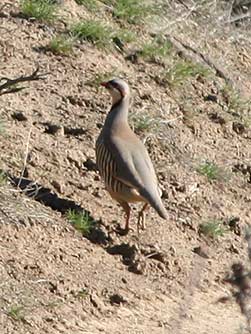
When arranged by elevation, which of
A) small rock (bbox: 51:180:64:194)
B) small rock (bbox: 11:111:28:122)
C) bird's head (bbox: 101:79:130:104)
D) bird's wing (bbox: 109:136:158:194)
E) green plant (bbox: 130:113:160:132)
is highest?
bird's head (bbox: 101:79:130:104)

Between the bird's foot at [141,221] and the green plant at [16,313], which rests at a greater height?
the green plant at [16,313]

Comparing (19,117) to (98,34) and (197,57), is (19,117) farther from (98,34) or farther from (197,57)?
(197,57)

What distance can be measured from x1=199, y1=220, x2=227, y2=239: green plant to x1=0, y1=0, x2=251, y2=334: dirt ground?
0.15 feet

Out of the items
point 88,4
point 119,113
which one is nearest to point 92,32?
point 88,4

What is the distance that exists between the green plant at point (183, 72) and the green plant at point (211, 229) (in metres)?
1.88

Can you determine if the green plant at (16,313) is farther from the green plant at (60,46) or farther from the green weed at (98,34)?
the green weed at (98,34)

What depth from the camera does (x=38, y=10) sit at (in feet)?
33.5

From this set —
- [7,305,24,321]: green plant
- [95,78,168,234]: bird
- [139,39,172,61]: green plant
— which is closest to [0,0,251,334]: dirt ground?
[7,305,24,321]: green plant

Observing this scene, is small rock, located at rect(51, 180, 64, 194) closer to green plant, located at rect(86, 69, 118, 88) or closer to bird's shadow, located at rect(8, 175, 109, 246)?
bird's shadow, located at rect(8, 175, 109, 246)

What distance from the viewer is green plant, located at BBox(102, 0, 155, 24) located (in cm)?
1114

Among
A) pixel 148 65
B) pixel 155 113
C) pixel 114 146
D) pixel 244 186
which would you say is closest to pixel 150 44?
pixel 148 65

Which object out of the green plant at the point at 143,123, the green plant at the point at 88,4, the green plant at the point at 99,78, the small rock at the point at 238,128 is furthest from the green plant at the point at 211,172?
the green plant at the point at 88,4

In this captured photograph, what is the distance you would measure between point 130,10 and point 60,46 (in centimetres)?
141

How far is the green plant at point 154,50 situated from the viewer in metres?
→ 10.7
